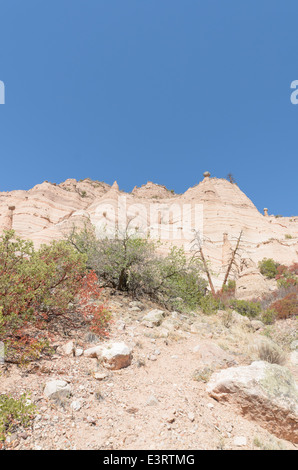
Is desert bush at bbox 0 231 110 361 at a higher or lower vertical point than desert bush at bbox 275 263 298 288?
higher

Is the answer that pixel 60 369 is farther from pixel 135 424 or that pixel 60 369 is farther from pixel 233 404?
pixel 233 404

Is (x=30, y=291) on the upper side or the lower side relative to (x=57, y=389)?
upper

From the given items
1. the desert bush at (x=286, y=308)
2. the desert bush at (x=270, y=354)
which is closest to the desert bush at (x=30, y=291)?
the desert bush at (x=270, y=354)

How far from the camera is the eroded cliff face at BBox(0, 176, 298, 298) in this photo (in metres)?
28.3

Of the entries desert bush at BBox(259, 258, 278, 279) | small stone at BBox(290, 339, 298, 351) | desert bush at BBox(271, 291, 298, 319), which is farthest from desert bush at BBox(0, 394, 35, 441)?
desert bush at BBox(259, 258, 278, 279)

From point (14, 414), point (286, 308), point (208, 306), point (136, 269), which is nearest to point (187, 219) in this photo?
point (208, 306)

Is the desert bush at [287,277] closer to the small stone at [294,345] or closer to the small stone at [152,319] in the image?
the small stone at [294,345]

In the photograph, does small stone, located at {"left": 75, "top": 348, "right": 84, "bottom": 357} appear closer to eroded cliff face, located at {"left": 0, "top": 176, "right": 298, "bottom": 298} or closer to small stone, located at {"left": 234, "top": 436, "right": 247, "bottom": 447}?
small stone, located at {"left": 234, "top": 436, "right": 247, "bottom": 447}

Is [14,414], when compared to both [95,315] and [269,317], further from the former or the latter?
[269,317]

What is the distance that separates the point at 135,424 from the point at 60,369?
1480mm

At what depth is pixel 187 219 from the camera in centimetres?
3897

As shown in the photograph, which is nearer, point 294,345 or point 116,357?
point 116,357

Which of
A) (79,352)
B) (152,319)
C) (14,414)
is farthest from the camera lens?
(152,319)

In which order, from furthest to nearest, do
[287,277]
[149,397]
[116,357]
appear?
1. [287,277]
2. [116,357]
3. [149,397]
